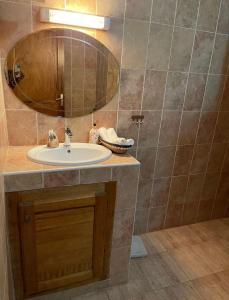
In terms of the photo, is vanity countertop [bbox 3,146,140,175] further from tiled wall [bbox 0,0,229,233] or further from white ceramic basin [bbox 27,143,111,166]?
tiled wall [bbox 0,0,229,233]

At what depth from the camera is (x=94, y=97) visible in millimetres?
1646

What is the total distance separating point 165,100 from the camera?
182cm

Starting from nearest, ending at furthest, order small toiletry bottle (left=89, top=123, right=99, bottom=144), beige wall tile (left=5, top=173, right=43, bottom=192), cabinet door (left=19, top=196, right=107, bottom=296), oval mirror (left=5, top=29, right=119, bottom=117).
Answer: beige wall tile (left=5, top=173, right=43, bottom=192) < cabinet door (left=19, top=196, right=107, bottom=296) < oval mirror (left=5, top=29, right=119, bottom=117) < small toiletry bottle (left=89, top=123, right=99, bottom=144)

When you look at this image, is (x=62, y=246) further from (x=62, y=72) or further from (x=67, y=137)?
(x=62, y=72)

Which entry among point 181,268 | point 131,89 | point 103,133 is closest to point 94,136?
point 103,133

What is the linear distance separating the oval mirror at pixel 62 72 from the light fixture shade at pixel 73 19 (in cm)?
7

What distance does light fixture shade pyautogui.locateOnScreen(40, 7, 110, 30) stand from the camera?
131cm

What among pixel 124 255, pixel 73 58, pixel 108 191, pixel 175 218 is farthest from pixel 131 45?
pixel 175 218

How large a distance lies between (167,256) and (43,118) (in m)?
1.52

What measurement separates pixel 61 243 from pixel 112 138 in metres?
0.75

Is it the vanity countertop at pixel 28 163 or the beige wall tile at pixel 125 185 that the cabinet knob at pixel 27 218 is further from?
the beige wall tile at pixel 125 185

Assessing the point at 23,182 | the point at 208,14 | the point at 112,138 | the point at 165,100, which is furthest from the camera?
the point at 165,100

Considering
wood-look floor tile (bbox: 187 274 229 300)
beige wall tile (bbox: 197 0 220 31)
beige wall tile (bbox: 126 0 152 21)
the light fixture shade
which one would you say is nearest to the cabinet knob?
the light fixture shade

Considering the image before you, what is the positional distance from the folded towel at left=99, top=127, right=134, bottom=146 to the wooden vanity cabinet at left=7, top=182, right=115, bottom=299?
12.0 inches
